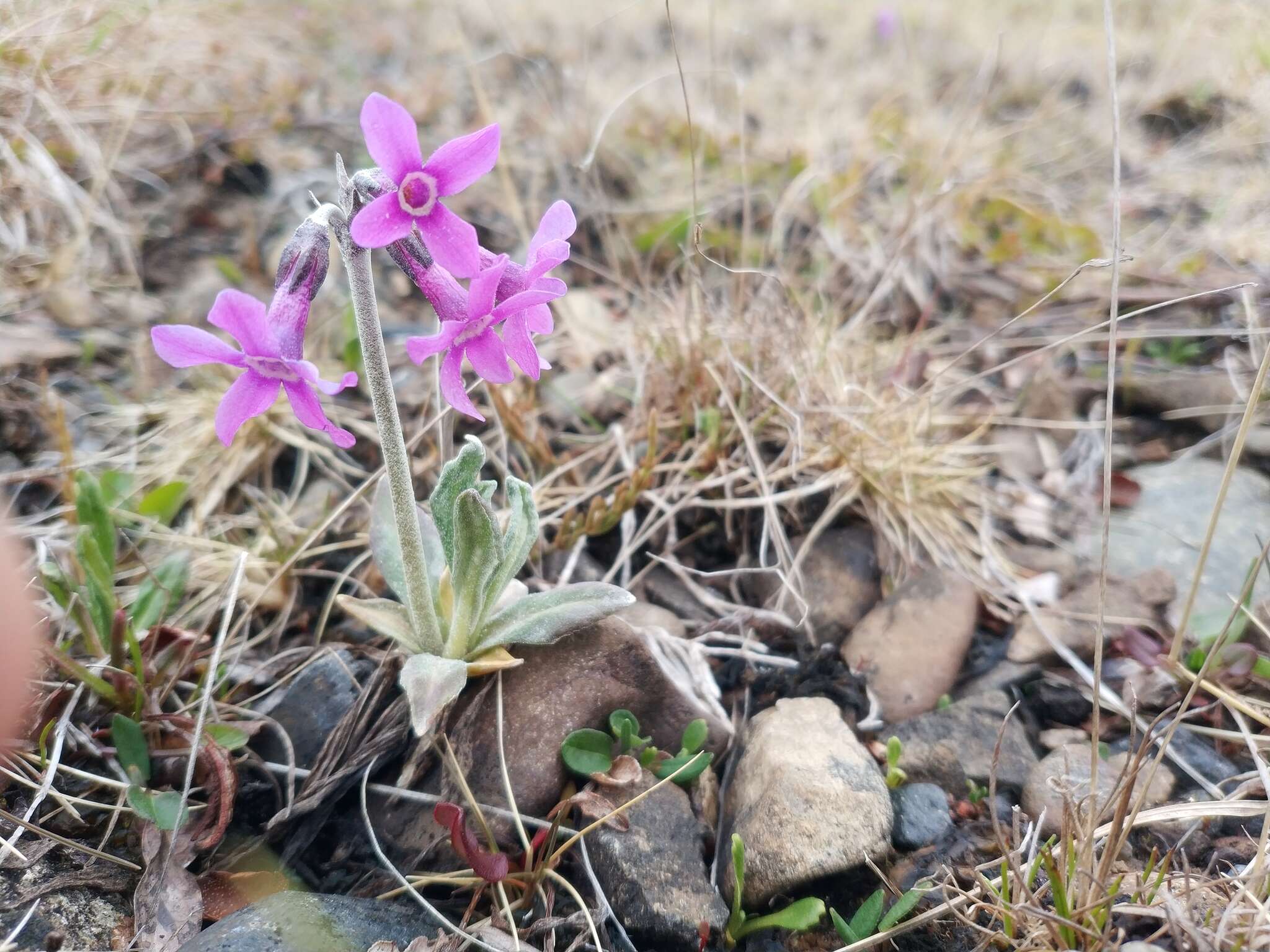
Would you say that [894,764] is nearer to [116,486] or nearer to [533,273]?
[533,273]

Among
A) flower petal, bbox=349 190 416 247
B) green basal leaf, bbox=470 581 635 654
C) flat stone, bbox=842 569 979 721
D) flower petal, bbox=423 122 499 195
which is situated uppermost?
flower petal, bbox=423 122 499 195

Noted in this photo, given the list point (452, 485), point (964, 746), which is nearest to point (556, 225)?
point (452, 485)

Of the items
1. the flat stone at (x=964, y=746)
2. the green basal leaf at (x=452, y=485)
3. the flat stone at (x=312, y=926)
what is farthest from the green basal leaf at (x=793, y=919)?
the green basal leaf at (x=452, y=485)

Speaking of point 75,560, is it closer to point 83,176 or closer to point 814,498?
point 814,498

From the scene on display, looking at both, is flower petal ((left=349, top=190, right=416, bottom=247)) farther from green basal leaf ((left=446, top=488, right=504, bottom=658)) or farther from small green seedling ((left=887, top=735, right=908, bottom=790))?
small green seedling ((left=887, top=735, right=908, bottom=790))

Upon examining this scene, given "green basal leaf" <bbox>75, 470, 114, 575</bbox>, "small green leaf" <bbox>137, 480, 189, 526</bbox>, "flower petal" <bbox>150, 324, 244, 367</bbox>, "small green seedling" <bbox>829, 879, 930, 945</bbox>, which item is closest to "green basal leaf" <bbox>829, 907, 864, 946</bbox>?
"small green seedling" <bbox>829, 879, 930, 945</bbox>

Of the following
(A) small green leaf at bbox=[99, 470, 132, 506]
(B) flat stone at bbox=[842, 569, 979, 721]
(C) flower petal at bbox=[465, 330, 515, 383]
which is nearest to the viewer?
(C) flower petal at bbox=[465, 330, 515, 383]

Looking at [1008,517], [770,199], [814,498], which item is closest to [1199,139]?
[770,199]

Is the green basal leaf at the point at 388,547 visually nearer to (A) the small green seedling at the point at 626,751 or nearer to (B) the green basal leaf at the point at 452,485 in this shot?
(B) the green basal leaf at the point at 452,485
